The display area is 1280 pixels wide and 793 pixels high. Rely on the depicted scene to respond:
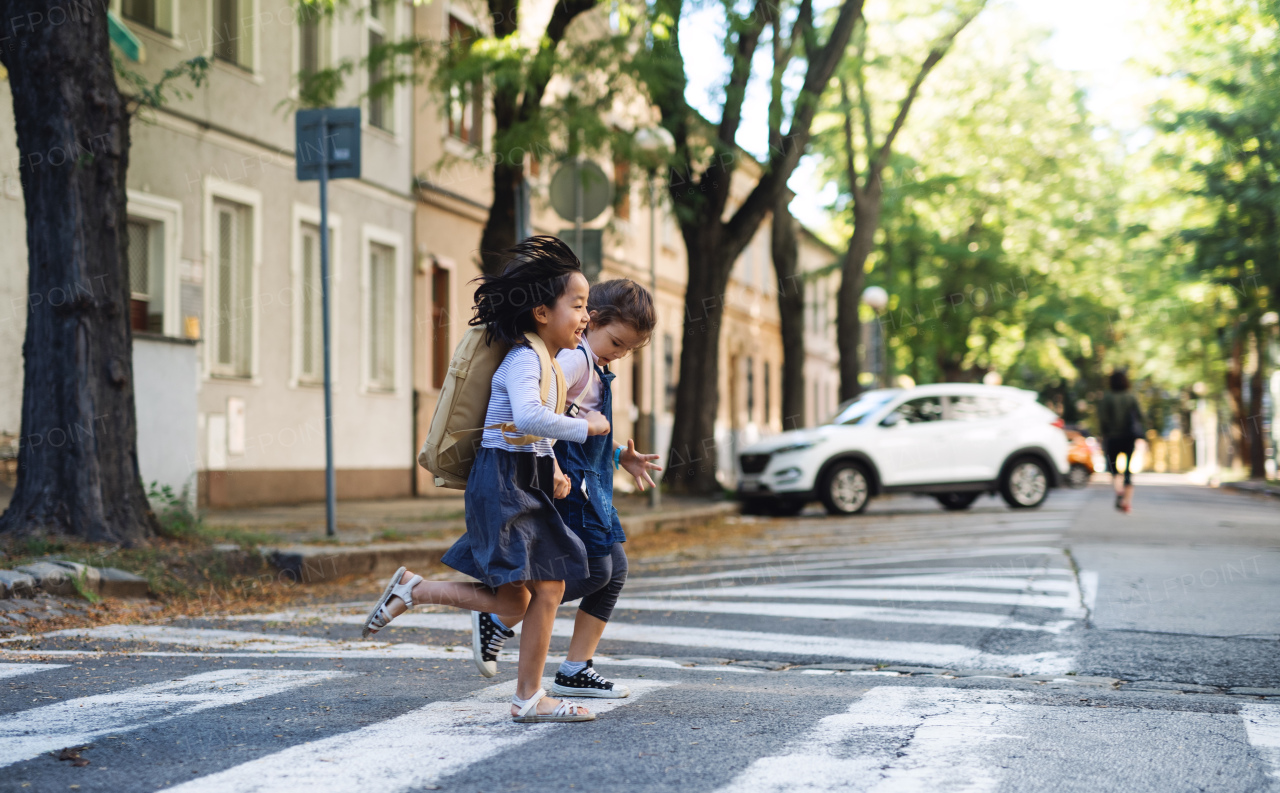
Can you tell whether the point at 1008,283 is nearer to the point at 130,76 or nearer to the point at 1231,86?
the point at 1231,86

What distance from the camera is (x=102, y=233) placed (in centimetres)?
896

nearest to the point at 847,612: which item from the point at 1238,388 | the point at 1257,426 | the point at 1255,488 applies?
the point at 1255,488

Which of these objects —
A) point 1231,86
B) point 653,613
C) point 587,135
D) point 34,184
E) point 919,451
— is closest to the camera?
point 653,613

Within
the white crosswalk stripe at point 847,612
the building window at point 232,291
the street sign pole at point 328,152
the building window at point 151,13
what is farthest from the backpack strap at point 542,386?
the building window at point 232,291

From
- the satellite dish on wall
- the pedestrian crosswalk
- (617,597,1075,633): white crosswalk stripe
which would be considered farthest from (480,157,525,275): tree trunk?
the pedestrian crosswalk

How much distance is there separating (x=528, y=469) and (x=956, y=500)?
56.9 feet

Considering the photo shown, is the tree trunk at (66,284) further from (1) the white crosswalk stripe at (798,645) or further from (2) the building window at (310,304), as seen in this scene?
(2) the building window at (310,304)

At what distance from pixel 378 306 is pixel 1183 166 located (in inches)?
523

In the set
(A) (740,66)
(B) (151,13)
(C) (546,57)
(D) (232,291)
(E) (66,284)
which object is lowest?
(E) (66,284)

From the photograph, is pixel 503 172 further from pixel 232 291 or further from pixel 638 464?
pixel 638 464

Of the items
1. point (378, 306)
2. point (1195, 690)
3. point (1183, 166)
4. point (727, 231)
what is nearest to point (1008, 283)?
point (1183, 166)

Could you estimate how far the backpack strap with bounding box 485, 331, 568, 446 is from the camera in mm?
4293

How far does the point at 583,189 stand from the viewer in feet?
45.1

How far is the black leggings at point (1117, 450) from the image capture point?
59.4 feet
